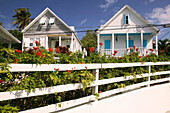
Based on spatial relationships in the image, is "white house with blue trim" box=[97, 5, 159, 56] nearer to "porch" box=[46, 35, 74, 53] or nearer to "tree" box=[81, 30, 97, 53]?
"porch" box=[46, 35, 74, 53]

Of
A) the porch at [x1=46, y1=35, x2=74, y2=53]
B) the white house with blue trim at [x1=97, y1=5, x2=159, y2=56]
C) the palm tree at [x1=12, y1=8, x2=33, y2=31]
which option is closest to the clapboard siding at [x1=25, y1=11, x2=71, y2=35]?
the porch at [x1=46, y1=35, x2=74, y2=53]

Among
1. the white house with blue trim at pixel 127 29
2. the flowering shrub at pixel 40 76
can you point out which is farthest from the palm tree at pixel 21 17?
the flowering shrub at pixel 40 76

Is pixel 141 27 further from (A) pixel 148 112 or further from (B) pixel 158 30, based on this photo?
(A) pixel 148 112

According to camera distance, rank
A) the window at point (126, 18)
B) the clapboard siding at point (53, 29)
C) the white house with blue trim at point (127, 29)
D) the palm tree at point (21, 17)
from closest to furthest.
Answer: the white house with blue trim at point (127, 29)
the window at point (126, 18)
the clapboard siding at point (53, 29)
the palm tree at point (21, 17)

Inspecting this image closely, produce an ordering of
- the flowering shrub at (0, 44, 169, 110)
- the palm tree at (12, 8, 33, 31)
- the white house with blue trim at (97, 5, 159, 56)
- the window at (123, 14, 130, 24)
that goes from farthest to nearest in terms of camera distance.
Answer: the palm tree at (12, 8, 33, 31) < the window at (123, 14, 130, 24) < the white house with blue trim at (97, 5, 159, 56) < the flowering shrub at (0, 44, 169, 110)

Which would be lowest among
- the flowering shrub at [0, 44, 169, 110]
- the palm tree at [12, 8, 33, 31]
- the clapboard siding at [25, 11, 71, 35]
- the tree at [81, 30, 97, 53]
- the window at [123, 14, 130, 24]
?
the flowering shrub at [0, 44, 169, 110]

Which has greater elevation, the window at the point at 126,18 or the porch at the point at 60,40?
the window at the point at 126,18

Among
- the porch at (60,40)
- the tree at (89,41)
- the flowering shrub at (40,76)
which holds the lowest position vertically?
the flowering shrub at (40,76)

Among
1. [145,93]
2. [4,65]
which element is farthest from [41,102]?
[145,93]

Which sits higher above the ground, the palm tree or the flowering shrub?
the palm tree

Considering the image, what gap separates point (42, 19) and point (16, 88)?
13.3 meters

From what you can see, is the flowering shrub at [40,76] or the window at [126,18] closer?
the flowering shrub at [40,76]

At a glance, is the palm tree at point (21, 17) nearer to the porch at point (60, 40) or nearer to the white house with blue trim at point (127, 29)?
the porch at point (60, 40)

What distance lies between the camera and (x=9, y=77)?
150cm
